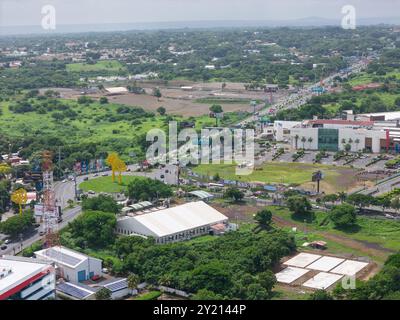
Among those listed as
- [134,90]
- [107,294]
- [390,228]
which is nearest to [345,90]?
[134,90]

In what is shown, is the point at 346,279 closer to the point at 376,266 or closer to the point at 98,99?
the point at 376,266

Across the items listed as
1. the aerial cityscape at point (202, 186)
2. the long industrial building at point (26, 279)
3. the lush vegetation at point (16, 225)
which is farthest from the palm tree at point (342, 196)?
the long industrial building at point (26, 279)

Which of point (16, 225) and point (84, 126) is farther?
point (84, 126)

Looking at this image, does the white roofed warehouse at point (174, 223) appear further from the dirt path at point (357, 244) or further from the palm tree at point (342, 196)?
→ the palm tree at point (342, 196)

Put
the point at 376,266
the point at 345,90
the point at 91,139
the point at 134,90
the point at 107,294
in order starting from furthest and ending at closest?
the point at 134,90, the point at 345,90, the point at 91,139, the point at 376,266, the point at 107,294

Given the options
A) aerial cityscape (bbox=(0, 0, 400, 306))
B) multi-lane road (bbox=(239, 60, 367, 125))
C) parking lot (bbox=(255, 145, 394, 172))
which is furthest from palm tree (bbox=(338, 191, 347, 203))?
multi-lane road (bbox=(239, 60, 367, 125))

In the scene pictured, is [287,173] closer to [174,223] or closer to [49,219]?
[174,223]

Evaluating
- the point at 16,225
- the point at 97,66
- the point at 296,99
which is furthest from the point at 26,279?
the point at 97,66
